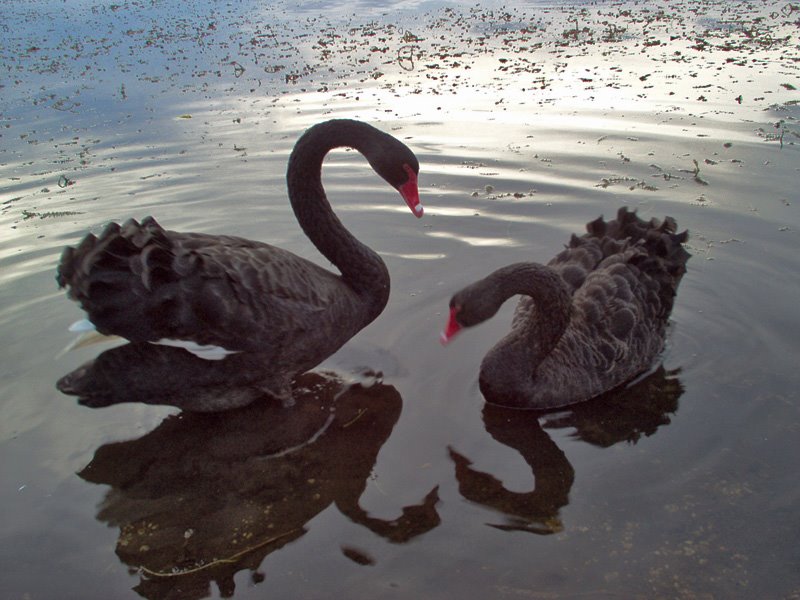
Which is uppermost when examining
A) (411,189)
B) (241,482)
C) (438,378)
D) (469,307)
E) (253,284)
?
(411,189)

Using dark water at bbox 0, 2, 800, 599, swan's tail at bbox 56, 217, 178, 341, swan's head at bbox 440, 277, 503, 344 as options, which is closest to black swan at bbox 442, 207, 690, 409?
swan's head at bbox 440, 277, 503, 344

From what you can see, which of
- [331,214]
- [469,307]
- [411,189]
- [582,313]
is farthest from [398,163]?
[582,313]

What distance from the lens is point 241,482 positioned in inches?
134

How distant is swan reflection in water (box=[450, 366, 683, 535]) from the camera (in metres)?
3.11

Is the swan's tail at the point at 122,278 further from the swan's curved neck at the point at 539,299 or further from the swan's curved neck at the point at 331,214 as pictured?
the swan's curved neck at the point at 539,299

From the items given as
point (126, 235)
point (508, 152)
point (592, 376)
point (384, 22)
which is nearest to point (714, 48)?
point (508, 152)

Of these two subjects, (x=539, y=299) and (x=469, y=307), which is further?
(x=539, y=299)

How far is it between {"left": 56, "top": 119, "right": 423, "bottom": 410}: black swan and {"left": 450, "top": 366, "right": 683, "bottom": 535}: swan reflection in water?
3.16 feet

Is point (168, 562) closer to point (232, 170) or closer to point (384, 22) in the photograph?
point (232, 170)

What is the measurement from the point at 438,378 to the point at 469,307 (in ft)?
2.50

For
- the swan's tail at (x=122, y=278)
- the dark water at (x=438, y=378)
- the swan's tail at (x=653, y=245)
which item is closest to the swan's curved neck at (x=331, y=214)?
the dark water at (x=438, y=378)

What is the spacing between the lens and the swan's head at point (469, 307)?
134 inches

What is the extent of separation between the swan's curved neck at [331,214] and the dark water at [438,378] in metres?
0.51

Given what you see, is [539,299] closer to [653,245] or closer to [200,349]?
[653,245]
